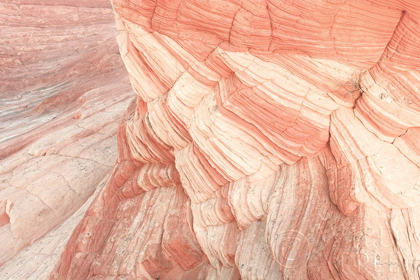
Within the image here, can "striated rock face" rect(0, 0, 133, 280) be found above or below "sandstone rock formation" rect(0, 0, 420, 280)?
below

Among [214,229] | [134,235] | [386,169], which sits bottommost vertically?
[134,235]

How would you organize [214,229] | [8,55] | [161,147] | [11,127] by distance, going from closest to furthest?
[214,229] < [161,147] < [11,127] < [8,55]

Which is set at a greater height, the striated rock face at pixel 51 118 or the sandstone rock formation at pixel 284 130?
the sandstone rock formation at pixel 284 130

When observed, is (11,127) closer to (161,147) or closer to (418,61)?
(161,147)

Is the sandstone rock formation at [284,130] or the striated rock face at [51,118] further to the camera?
the striated rock face at [51,118]

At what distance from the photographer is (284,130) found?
22.2ft

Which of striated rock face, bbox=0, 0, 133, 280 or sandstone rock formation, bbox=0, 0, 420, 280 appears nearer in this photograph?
sandstone rock formation, bbox=0, 0, 420, 280

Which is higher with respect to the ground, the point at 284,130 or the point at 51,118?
the point at 284,130

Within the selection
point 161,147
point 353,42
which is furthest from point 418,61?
point 161,147

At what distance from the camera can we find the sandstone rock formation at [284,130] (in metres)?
5.76

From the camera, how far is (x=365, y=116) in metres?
6.16

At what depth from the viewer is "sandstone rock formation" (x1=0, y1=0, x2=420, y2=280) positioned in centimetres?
576

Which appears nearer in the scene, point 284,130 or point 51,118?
point 284,130

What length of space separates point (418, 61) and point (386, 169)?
1406 mm
